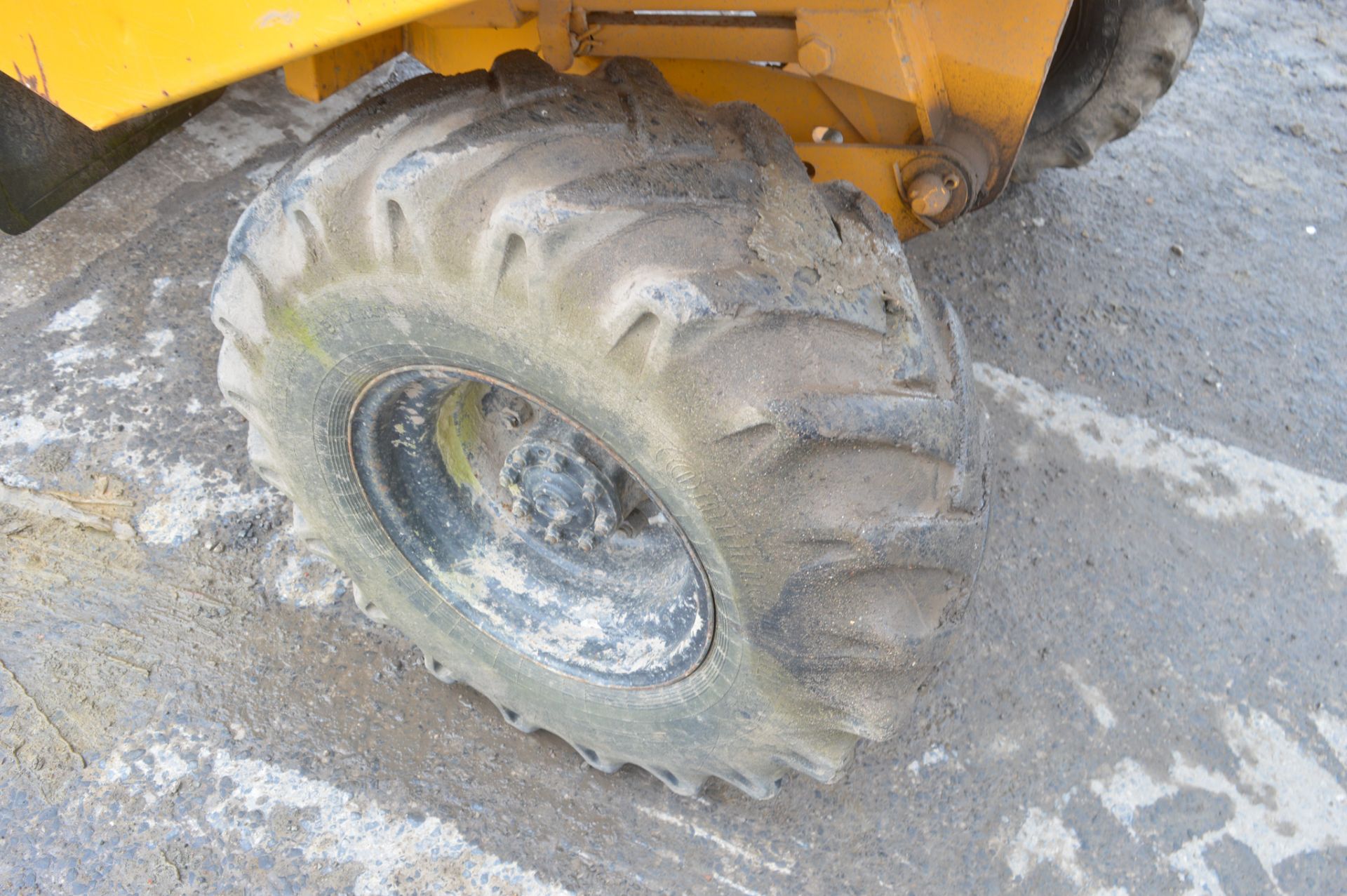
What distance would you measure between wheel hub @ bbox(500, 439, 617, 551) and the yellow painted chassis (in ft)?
2.57

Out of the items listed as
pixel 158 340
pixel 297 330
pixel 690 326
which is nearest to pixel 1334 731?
pixel 690 326

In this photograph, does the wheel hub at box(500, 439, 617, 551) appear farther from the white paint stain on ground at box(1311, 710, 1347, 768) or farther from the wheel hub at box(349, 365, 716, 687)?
the white paint stain on ground at box(1311, 710, 1347, 768)

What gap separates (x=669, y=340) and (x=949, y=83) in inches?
45.5

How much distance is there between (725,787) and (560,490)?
86cm

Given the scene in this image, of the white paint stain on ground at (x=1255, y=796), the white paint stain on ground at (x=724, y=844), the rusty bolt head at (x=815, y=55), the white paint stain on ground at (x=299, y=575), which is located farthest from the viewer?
the white paint stain on ground at (x=299, y=575)

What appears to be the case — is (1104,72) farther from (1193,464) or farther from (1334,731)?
(1334,731)

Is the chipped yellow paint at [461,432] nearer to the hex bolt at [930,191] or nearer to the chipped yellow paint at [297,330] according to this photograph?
the chipped yellow paint at [297,330]

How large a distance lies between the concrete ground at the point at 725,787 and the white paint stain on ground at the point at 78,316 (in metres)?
0.01

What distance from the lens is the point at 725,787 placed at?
2.25 metres

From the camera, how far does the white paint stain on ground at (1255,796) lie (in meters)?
2.32

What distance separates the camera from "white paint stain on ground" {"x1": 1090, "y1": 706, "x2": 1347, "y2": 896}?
232cm

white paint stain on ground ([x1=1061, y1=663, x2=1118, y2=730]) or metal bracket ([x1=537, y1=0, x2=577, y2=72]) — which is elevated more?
metal bracket ([x1=537, y1=0, x2=577, y2=72])

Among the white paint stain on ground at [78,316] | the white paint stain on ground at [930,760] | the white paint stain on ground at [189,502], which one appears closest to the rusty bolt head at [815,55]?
the white paint stain on ground at [930,760]

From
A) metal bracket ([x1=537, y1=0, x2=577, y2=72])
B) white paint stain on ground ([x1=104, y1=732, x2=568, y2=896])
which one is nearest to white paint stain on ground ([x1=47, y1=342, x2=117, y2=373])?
white paint stain on ground ([x1=104, y1=732, x2=568, y2=896])
